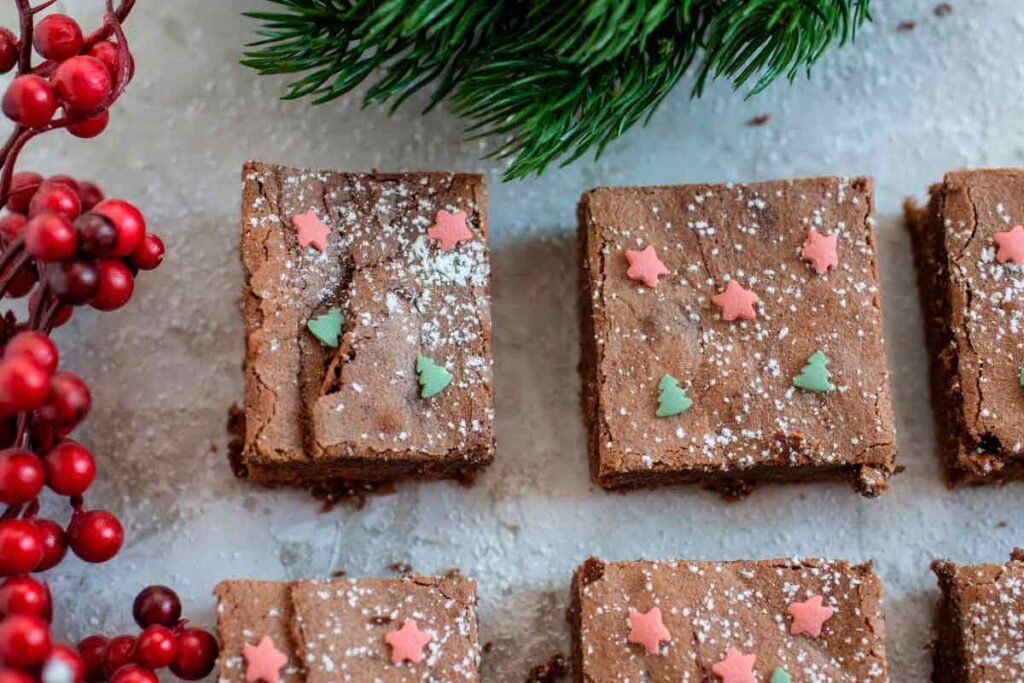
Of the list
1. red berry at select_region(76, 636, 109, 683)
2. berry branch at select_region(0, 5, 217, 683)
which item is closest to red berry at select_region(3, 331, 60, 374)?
berry branch at select_region(0, 5, 217, 683)

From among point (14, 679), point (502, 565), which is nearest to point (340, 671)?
point (502, 565)

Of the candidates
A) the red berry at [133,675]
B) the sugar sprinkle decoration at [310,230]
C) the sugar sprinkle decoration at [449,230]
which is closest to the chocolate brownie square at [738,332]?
the sugar sprinkle decoration at [449,230]

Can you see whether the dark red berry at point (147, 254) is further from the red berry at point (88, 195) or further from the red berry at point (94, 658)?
the red berry at point (94, 658)

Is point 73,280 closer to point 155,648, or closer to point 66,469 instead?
point 66,469

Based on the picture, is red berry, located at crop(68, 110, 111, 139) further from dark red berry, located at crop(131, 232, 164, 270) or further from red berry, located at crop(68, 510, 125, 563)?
red berry, located at crop(68, 510, 125, 563)

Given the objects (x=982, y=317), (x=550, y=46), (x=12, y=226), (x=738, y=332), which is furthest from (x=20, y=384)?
(x=982, y=317)
